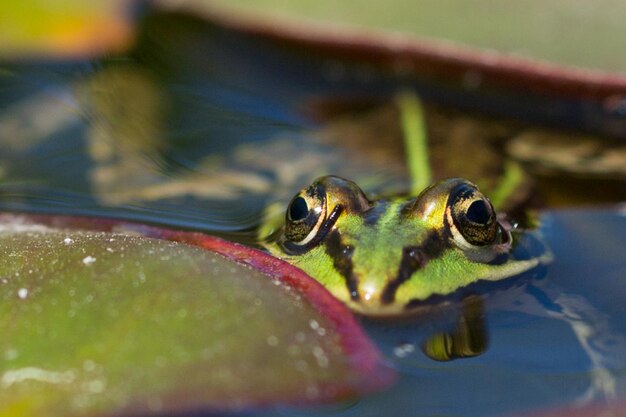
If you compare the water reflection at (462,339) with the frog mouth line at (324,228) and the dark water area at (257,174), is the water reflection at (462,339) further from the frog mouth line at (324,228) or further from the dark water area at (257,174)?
the frog mouth line at (324,228)

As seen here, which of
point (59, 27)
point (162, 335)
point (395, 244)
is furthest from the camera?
point (59, 27)

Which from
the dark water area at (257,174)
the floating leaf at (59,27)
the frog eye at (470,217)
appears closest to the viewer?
the dark water area at (257,174)

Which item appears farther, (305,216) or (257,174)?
(257,174)

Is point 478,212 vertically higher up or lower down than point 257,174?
higher up

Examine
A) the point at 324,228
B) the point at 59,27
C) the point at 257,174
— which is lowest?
the point at 257,174

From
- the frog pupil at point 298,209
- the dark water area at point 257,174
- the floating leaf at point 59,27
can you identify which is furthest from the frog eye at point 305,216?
the floating leaf at point 59,27

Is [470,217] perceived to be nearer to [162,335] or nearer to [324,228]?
[324,228]

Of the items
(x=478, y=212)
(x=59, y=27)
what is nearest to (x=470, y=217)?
(x=478, y=212)
